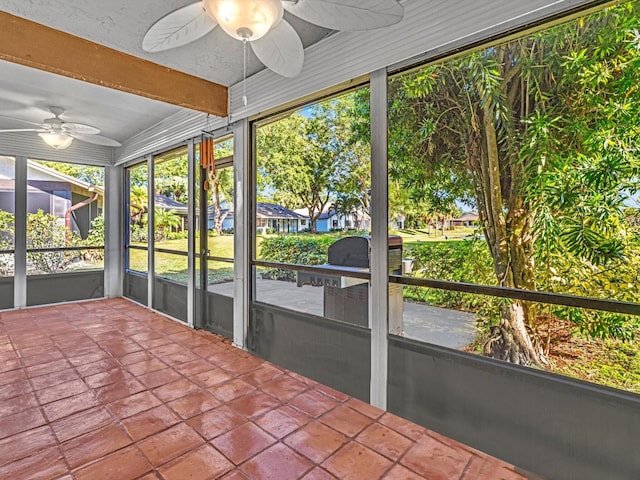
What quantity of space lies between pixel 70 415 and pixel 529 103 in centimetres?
→ 339

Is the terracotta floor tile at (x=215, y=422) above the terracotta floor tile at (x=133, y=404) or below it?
below

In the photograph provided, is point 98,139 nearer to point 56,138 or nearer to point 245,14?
point 56,138

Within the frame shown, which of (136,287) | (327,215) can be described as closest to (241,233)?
(327,215)

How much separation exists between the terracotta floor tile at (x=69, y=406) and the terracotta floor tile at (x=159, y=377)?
0.36 metres

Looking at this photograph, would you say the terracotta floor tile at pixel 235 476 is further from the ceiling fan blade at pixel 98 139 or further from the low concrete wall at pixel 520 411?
the ceiling fan blade at pixel 98 139

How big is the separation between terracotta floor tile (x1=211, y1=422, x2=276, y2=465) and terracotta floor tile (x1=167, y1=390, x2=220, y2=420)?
1.17 feet

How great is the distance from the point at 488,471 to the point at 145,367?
2760 mm

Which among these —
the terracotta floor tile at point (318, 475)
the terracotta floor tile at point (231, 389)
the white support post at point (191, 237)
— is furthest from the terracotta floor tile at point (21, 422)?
the white support post at point (191, 237)

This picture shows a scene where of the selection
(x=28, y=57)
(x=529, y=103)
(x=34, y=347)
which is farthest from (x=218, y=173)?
(x=529, y=103)

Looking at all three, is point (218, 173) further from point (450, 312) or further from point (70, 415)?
point (450, 312)

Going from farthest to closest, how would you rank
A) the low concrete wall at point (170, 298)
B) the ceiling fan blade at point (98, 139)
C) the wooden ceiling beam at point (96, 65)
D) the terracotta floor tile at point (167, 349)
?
the low concrete wall at point (170, 298)
the ceiling fan blade at point (98, 139)
the terracotta floor tile at point (167, 349)
the wooden ceiling beam at point (96, 65)

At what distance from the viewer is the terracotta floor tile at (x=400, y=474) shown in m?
1.73

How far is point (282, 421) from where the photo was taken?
224cm

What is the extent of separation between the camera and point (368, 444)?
200cm
